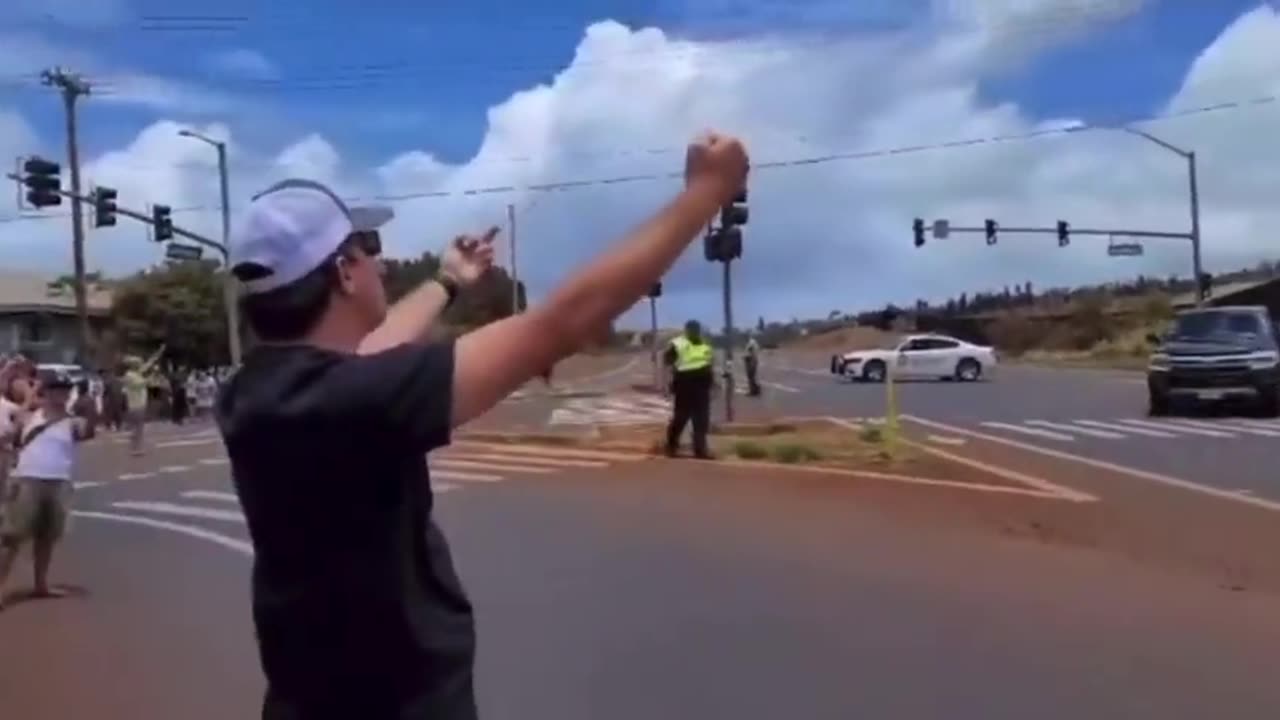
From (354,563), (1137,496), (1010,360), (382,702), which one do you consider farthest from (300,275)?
(1010,360)

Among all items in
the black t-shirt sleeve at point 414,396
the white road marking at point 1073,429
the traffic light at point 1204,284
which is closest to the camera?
the black t-shirt sleeve at point 414,396

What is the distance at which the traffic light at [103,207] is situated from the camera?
3941cm

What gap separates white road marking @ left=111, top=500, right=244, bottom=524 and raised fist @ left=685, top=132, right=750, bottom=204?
16086 millimetres

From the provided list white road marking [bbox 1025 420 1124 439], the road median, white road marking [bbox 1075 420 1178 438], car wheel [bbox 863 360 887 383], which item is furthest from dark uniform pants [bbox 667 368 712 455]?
car wheel [bbox 863 360 887 383]

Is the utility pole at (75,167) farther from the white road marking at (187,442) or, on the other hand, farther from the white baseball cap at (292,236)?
the white baseball cap at (292,236)

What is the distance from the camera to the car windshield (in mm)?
31156

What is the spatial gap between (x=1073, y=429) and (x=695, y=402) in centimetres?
916

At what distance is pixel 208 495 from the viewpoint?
72.6 feet

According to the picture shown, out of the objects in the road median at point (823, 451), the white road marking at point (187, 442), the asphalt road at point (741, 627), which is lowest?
the white road marking at point (187, 442)

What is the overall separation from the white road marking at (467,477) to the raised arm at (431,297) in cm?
1781

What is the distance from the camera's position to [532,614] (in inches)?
419

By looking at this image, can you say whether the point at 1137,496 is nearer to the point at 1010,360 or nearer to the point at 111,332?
the point at 111,332

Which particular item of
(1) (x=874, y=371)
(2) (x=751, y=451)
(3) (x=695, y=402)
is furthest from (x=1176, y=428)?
(1) (x=874, y=371)

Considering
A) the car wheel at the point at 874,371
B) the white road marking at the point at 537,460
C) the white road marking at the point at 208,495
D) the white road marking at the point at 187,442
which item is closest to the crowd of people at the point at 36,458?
the white road marking at the point at 208,495
